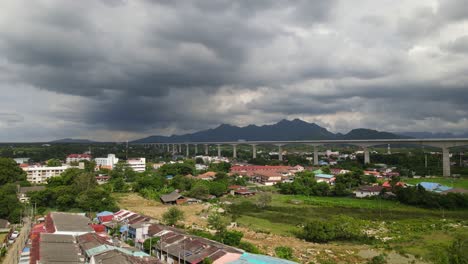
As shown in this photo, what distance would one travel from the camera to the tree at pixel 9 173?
39769 mm

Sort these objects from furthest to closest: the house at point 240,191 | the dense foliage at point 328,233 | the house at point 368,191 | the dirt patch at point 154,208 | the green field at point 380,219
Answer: the house at point 240,191, the house at point 368,191, the dirt patch at point 154,208, the dense foliage at point 328,233, the green field at point 380,219

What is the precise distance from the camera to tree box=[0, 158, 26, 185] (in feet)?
130

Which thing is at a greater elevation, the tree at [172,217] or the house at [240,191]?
the tree at [172,217]

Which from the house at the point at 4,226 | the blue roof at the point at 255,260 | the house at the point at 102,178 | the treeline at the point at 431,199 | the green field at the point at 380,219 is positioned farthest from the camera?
the house at the point at 102,178

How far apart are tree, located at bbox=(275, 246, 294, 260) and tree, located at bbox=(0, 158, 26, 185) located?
37.8 m

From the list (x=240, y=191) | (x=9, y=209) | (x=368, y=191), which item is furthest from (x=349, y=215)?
(x=9, y=209)

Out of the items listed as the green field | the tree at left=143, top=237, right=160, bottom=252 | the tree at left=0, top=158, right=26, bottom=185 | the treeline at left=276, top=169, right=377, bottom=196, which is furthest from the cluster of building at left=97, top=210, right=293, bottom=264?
the tree at left=0, top=158, right=26, bottom=185

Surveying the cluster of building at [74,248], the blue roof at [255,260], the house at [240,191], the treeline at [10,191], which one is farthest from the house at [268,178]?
the blue roof at [255,260]

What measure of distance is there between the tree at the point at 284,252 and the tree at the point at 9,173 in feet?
124

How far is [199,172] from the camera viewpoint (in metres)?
56.8

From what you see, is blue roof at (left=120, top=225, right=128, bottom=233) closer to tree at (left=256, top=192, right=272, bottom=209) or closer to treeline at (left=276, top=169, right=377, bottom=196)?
tree at (left=256, top=192, right=272, bottom=209)

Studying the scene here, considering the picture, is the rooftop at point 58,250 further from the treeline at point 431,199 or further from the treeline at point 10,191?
the treeline at point 431,199

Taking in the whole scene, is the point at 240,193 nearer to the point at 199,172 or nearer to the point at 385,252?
the point at 199,172

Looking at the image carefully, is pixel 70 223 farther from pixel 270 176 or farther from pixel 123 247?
pixel 270 176
